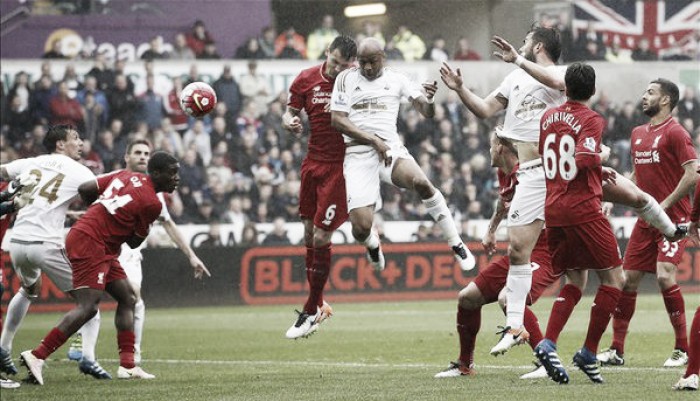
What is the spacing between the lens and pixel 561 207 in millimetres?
9875

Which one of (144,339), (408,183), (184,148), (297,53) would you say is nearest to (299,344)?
(144,339)

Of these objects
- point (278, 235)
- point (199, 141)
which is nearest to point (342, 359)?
point (278, 235)

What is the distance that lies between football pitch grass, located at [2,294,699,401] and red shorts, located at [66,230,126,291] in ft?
3.10

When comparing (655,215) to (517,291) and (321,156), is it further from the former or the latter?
(321,156)

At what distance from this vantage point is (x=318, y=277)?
42.6 feet

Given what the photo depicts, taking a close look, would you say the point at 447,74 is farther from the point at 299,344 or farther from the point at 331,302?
the point at 331,302

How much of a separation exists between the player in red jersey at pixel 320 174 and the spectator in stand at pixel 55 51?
13588 mm

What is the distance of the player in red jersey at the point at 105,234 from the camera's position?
11.5 metres

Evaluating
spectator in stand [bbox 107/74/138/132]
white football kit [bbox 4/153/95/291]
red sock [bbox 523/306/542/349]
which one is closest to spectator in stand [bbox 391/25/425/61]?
spectator in stand [bbox 107/74/138/132]

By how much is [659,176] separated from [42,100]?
14.6 meters

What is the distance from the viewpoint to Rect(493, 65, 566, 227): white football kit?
10.6m

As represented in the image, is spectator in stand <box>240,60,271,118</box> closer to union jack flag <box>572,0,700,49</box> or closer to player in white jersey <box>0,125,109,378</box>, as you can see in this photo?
union jack flag <box>572,0,700,49</box>

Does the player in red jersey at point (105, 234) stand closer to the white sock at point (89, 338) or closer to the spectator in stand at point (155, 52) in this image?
the white sock at point (89, 338)

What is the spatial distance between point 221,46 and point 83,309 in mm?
16280
